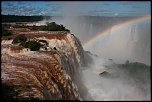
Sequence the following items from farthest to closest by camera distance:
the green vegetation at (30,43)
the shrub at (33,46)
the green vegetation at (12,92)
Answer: the green vegetation at (30,43)
the shrub at (33,46)
the green vegetation at (12,92)

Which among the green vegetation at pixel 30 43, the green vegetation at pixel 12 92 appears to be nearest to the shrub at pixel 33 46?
the green vegetation at pixel 30 43

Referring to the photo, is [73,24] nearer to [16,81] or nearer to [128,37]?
[128,37]

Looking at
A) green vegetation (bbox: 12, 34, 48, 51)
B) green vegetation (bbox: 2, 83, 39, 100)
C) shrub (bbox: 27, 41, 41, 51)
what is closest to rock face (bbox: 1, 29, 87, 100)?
green vegetation (bbox: 2, 83, 39, 100)

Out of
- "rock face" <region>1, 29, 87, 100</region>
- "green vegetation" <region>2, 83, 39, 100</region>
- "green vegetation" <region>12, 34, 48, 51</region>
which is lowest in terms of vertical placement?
"green vegetation" <region>12, 34, 48, 51</region>

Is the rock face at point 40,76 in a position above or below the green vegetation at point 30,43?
above

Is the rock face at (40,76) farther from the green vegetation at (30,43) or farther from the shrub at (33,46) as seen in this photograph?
the green vegetation at (30,43)

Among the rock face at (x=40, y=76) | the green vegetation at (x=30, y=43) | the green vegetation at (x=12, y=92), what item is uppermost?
the green vegetation at (x=12, y=92)

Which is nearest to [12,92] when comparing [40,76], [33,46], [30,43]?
[40,76]

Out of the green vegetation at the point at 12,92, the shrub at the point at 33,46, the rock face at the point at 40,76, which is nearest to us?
the green vegetation at the point at 12,92

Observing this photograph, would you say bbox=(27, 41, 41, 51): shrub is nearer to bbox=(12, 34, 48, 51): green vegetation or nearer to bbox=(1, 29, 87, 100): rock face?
bbox=(12, 34, 48, 51): green vegetation

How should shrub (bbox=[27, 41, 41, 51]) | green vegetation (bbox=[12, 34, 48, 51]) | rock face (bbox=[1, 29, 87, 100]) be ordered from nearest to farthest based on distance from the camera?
rock face (bbox=[1, 29, 87, 100])
shrub (bbox=[27, 41, 41, 51])
green vegetation (bbox=[12, 34, 48, 51])

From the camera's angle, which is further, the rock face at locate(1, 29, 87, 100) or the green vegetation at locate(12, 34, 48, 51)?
the green vegetation at locate(12, 34, 48, 51)
